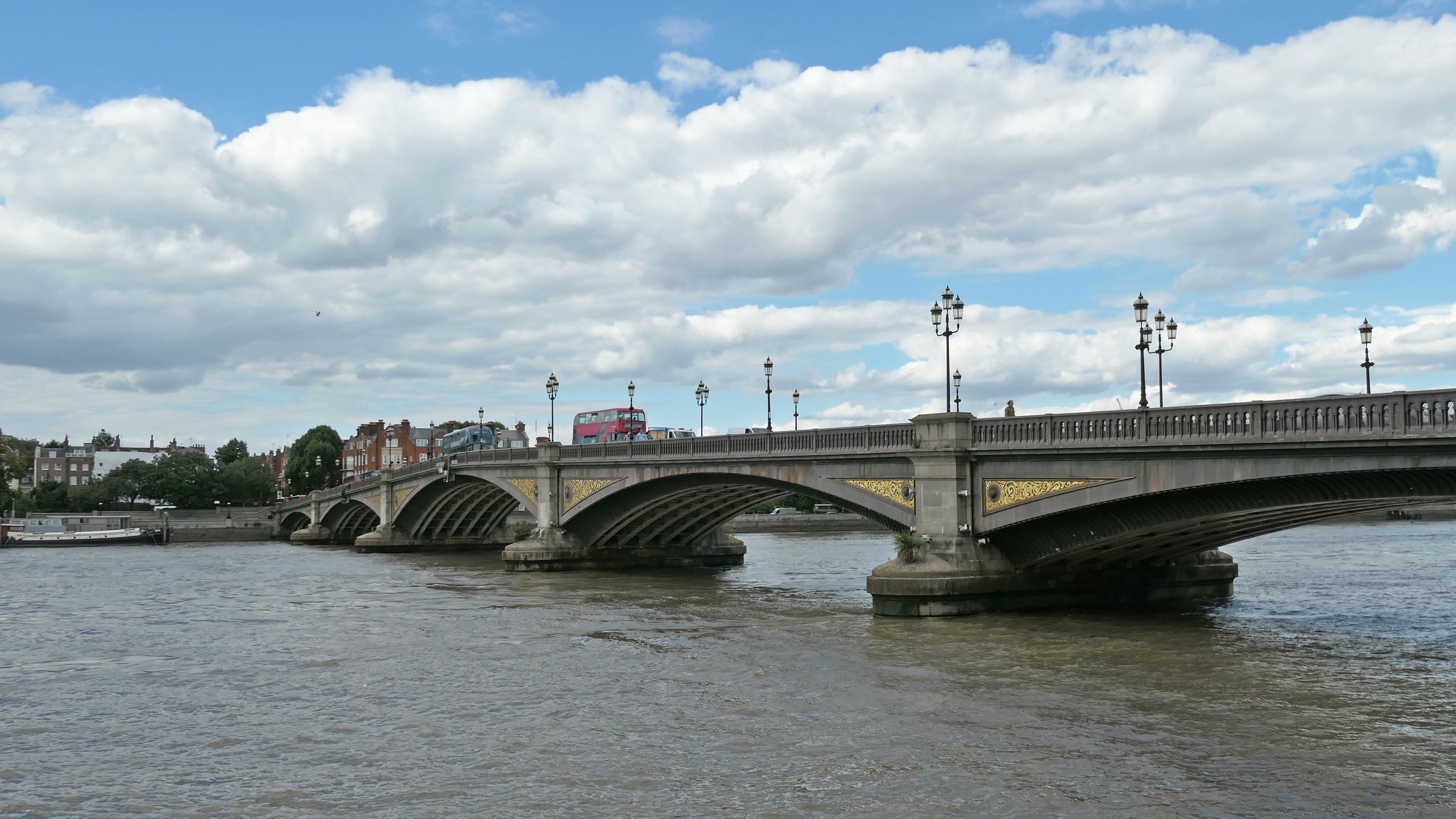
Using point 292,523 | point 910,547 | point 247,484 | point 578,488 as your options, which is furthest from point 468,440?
point 910,547

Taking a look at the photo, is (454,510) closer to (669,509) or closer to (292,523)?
(669,509)

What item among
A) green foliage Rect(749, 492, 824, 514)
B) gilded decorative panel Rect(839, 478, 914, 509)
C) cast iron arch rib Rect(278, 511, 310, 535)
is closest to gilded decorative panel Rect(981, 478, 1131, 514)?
gilded decorative panel Rect(839, 478, 914, 509)

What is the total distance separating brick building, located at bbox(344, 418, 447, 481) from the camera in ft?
443

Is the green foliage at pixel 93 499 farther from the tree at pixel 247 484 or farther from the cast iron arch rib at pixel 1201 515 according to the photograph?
the cast iron arch rib at pixel 1201 515

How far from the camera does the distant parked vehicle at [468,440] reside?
274ft

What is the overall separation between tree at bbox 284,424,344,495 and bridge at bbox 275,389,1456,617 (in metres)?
89.8

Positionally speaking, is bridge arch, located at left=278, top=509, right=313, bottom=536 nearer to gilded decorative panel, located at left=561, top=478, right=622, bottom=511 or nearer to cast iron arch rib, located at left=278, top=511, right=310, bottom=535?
cast iron arch rib, located at left=278, top=511, right=310, bottom=535

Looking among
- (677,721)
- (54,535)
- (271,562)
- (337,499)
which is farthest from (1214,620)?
(54,535)

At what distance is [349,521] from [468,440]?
43.3ft

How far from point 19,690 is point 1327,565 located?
47.9m

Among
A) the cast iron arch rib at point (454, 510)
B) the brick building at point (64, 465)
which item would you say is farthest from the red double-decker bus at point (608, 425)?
the brick building at point (64, 465)

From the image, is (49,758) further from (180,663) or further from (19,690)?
(180,663)

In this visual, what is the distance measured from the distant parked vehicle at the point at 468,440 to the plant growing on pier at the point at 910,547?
55.5 meters

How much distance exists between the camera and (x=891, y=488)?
33.0 metres
